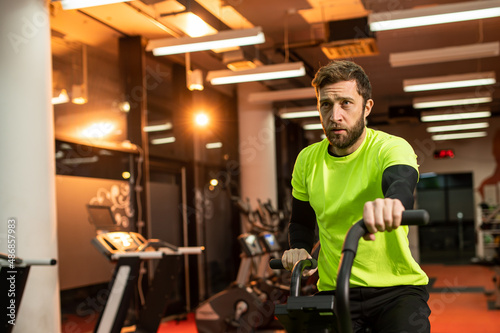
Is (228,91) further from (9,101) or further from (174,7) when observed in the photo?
(9,101)

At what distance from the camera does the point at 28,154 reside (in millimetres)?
4188

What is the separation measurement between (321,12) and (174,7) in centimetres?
243

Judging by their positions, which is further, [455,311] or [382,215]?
[455,311]

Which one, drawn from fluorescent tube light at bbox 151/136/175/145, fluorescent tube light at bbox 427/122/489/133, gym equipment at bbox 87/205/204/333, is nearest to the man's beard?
gym equipment at bbox 87/205/204/333

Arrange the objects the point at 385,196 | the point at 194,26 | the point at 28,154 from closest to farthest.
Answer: the point at 385,196 < the point at 28,154 < the point at 194,26

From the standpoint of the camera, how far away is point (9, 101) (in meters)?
4.14

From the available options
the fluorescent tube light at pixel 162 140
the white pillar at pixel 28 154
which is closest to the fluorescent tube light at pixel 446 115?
the fluorescent tube light at pixel 162 140

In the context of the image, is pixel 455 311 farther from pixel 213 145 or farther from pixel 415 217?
pixel 415 217

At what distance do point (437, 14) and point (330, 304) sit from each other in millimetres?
4284

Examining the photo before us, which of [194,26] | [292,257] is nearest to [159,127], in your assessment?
[194,26]

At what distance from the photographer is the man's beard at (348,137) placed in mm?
1543

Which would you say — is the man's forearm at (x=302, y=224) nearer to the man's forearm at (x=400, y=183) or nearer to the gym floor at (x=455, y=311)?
the man's forearm at (x=400, y=183)

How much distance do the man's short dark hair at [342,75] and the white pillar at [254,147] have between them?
799cm

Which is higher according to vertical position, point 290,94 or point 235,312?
point 290,94
